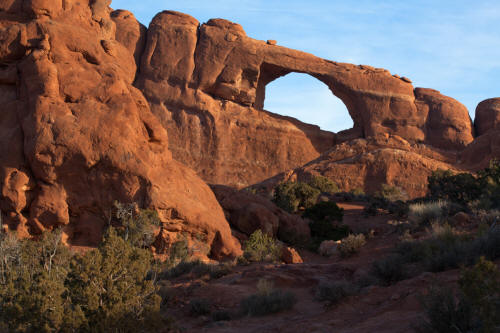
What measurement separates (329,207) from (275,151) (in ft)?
69.8

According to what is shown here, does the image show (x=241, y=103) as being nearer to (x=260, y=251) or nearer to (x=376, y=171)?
(x=376, y=171)

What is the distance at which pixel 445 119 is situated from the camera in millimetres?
44406

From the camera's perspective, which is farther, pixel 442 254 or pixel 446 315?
pixel 442 254

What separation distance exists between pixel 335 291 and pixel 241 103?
37.3 meters

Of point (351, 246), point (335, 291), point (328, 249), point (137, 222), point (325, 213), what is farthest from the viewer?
point (325, 213)

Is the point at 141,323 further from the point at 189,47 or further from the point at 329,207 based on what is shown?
the point at 189,47

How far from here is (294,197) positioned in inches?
1013

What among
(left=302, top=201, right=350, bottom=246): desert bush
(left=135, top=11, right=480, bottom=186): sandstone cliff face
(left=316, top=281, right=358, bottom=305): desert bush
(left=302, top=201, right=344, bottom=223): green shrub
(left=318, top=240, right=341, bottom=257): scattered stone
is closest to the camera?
(left=316, top=281, right=358, bottom=305): desert bush

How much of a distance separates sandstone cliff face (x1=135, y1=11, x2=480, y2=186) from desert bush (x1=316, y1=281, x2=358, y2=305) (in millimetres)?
34205

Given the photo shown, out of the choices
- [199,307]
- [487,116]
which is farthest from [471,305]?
[487,116]

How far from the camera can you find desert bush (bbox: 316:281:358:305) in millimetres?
8031

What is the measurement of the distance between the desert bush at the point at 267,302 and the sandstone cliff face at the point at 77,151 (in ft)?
29.9

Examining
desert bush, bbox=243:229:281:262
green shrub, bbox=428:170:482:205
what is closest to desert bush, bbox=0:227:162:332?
desert bush, bbox=243:229:281:262

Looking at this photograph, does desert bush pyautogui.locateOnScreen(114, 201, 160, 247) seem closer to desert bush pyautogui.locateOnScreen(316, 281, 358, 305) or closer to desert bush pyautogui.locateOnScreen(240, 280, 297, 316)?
desert bush pyautogui.locateOnScreen(240, 280, 297, 316)
